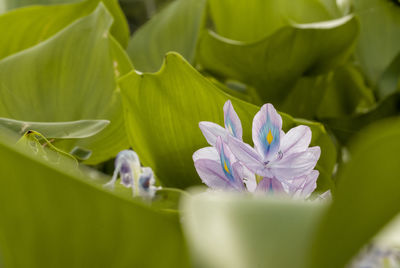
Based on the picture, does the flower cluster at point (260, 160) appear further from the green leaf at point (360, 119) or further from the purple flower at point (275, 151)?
the green leaf at point (360, 119)

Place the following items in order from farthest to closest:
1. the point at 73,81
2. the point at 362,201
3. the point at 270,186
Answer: the point at 73,81
the point at 270,186
the point at 362,201

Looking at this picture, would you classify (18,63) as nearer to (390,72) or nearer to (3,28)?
(3,28)

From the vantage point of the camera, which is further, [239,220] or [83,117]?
[83,117]

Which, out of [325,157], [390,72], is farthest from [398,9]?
[325,157]

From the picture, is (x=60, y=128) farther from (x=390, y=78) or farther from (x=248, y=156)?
(x=390, y=78)

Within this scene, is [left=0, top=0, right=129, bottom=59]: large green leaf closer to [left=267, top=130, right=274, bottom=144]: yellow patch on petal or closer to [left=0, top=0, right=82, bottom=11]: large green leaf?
[left=0, top=0, right=82, bottom=11]: large green leaf

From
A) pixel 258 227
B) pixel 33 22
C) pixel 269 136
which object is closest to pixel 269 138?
pixel 269 136

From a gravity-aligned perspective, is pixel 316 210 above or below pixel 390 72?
above

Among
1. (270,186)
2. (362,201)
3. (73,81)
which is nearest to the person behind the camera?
(362,201)
